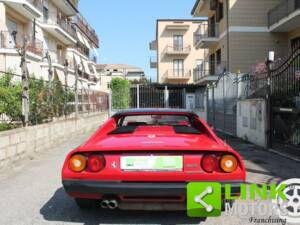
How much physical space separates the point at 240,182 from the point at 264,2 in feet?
80.7

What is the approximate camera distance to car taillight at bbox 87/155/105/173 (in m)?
3.54

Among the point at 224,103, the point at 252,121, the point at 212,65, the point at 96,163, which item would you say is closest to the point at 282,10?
the point at 212,65

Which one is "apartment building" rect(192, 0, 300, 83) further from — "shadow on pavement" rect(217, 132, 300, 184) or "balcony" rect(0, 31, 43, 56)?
"shadow on pavement" rect(217, 132, 300, 184)

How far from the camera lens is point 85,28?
→ 50.2 metres

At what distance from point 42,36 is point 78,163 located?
29.1 meters

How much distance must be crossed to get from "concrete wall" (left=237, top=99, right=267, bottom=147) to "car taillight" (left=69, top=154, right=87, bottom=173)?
24.0 ft

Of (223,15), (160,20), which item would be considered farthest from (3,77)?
(160,20)

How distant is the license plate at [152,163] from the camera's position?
3.44 m

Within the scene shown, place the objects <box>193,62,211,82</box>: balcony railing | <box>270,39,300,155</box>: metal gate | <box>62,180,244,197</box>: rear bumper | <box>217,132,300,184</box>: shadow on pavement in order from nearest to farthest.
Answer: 1. <box>62,180,244,197</box>: rear bumper
2. <box>217,132,300,184</box>: shadow on pavement
3. <box>270,39,300,155</box>: metal gate
4. <box>193,62,211,82</box>: balcony railing

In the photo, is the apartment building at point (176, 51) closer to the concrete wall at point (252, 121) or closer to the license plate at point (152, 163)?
the concrete wall at point (252, 121)

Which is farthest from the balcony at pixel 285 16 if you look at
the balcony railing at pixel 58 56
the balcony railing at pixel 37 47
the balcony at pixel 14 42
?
the balcony railing at pixel 58 56

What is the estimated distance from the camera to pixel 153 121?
577 cm

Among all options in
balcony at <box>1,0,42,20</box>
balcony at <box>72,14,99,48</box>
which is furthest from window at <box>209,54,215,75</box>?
balcony at <box>72,14,99,48</box>

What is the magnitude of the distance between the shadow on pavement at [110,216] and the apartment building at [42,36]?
965 centimetres
